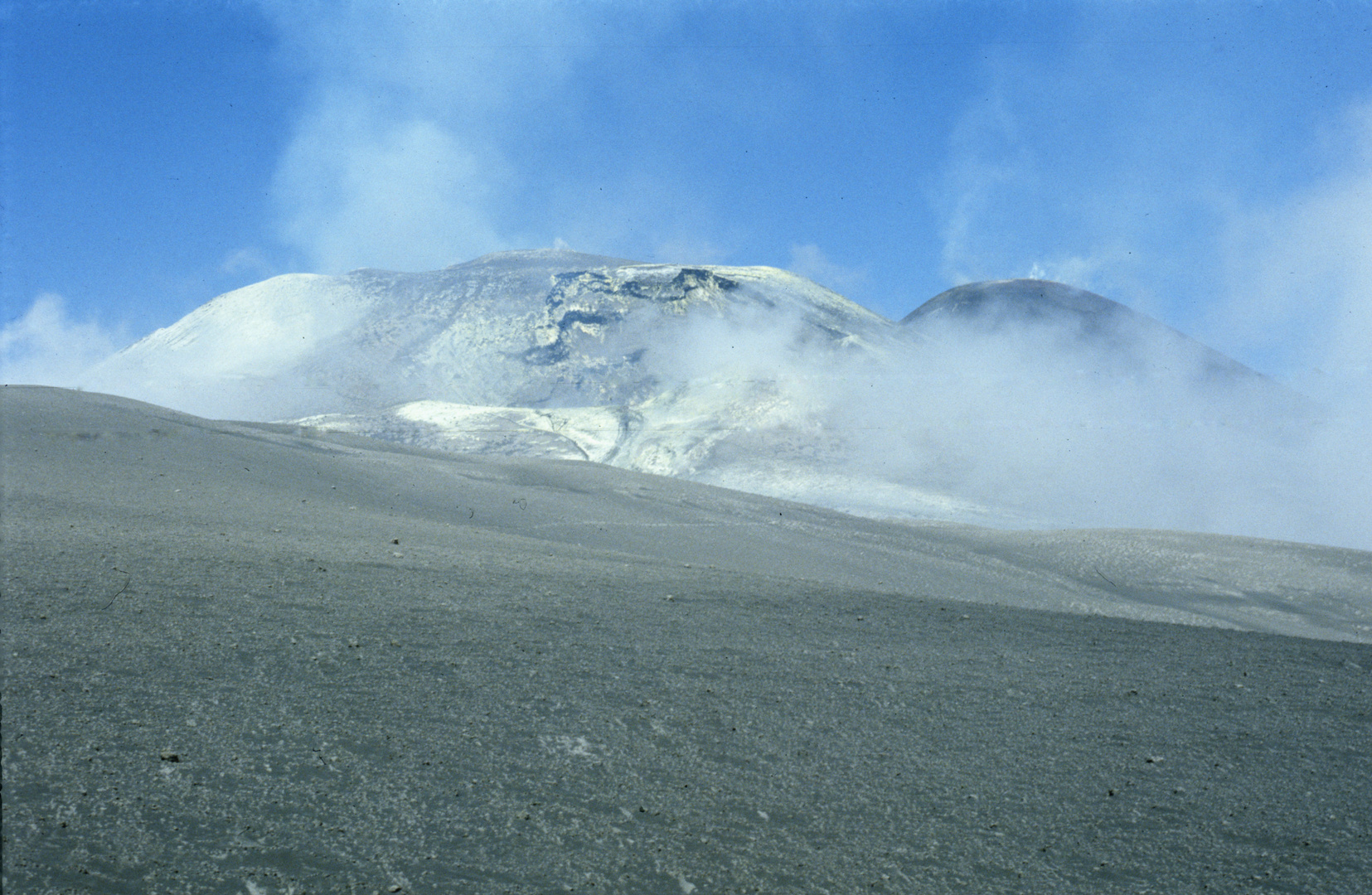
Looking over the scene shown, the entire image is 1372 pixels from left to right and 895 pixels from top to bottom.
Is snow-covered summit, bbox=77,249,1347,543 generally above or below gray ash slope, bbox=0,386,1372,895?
above

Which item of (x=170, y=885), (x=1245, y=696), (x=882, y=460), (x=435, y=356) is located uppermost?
(x=435, y=356)

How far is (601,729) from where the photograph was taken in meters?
4.03

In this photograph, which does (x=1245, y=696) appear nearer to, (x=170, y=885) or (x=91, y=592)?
(x=170, y=885)

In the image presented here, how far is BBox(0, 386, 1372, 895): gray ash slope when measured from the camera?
2.97m

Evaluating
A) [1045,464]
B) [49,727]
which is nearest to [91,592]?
[49,727]

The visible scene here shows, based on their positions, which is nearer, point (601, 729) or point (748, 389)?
point (601, 729)

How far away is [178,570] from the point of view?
5719 mm

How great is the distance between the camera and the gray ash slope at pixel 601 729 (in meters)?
2.97

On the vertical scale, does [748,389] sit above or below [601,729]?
above

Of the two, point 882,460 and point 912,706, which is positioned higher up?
point 882,460

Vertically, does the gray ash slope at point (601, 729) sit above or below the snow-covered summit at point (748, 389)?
below

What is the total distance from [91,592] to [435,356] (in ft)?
156

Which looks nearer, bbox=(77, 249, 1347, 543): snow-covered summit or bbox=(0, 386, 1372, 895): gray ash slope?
bbox=(0, 386, 1372, 895): gray ash slope

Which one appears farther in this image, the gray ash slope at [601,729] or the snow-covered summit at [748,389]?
the snow-covered summit at [748,389]
